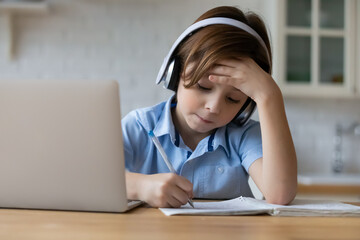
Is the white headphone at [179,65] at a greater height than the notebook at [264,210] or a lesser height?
greater

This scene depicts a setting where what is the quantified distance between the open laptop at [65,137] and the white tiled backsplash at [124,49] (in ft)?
8.54

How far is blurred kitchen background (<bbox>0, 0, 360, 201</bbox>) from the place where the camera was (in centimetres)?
321

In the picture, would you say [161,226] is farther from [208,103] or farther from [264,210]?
[208,103]

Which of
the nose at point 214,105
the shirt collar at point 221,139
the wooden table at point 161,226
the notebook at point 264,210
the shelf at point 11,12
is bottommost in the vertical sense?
the notebook at point 264,210

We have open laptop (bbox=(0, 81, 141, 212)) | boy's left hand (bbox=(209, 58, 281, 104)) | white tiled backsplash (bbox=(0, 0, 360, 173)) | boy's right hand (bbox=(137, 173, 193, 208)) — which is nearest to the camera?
open laptop (bbox=(0, 81, 141, 212))

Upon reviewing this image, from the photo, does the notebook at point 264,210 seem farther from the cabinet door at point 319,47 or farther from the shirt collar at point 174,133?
the cabinet door at point 319,47

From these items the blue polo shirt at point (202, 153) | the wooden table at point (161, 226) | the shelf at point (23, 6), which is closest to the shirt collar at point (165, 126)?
the blue polo shirt at point (202, 153)

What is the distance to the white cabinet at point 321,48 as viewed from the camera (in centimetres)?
320

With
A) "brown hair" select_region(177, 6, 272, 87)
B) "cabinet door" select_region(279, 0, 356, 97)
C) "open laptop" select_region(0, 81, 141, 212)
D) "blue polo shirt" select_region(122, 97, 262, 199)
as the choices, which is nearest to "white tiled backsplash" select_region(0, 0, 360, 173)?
"cabinet door" select_region(279, 0, 356, 97)

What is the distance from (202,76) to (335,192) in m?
1.89

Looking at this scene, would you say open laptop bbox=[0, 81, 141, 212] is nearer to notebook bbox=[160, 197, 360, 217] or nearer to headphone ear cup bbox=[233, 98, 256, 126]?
notebook bbox=[160, 197, 360, 217]

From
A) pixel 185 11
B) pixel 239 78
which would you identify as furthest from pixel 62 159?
pixel 185 11

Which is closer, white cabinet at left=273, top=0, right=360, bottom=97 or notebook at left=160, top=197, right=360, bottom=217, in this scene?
notebook at left=160, top=197, right=360, bottom=217

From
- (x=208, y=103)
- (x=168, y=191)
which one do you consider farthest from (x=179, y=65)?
(x=168, y=191)
